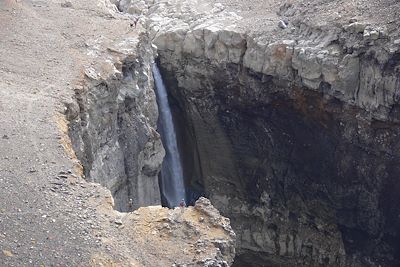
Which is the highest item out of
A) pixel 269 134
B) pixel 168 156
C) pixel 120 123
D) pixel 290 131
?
pixel 120 123

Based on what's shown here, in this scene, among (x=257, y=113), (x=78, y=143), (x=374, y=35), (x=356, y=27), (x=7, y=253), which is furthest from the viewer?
(x=257, y=113)

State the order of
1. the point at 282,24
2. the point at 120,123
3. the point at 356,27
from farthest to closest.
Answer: the point at 282,24 < the point at 356,27 < the point at 120,123

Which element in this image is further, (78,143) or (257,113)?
(257,113)

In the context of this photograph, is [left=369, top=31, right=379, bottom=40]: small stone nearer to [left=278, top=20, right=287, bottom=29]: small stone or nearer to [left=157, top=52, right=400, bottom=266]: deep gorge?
[left=157, top=52, right=400, bottom=266]: deep gorge

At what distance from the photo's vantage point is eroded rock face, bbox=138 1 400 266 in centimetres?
2267

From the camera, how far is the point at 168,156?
91.0ft

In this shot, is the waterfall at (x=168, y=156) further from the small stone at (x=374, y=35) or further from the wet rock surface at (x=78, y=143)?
the small stone at (x=374, y=35)

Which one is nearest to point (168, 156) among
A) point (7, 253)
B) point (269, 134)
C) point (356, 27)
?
point (269, 134)

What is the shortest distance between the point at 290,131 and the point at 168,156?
5.56m

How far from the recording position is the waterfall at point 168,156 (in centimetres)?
2722

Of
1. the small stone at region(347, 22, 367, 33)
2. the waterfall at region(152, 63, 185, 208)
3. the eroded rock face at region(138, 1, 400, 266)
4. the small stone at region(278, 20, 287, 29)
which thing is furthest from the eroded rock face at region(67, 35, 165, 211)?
the small stone at region(347, 22, 367, 33)

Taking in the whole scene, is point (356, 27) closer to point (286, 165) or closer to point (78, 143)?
point (286, 165)

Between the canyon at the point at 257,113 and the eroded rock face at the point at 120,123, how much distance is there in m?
0.05

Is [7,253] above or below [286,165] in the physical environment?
above
